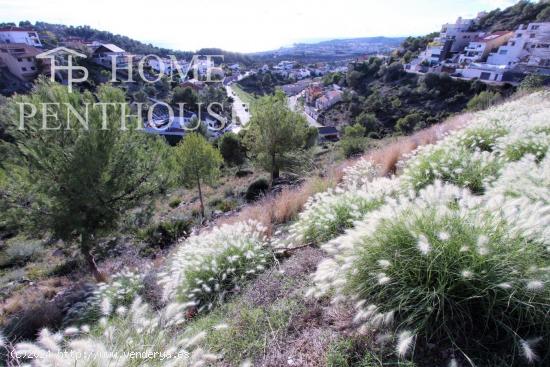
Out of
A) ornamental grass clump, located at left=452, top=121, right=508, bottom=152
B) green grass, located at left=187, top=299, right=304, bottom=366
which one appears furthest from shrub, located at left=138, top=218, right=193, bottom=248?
ornamental grass clump, located at left=452, top=121, right=508, bottom=152

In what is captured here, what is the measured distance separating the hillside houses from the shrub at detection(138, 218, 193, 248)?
1897 inches

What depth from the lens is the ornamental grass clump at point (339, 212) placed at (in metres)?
4.10

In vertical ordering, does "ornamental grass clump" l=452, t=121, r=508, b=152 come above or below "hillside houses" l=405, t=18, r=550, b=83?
below

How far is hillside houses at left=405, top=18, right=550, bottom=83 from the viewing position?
4234 cm

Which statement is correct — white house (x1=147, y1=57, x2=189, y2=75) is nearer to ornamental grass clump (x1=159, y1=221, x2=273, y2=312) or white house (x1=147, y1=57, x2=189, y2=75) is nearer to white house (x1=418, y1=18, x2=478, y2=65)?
white house (x1=418, y1=18, x2=478, y2=65)

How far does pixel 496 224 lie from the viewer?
2316 mm

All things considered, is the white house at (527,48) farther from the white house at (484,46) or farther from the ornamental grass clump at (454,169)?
the ornamental grass clump at (454,169)

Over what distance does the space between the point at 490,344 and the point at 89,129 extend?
8331 mm

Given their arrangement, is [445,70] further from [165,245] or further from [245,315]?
[245,315]

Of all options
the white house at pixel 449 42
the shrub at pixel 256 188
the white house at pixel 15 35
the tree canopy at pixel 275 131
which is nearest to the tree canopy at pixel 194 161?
the shrub at pixel 256 188

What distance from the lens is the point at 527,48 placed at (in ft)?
148

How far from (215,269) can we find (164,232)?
8370 millimetres

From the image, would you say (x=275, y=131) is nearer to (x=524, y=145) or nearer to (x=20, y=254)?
(x=524, y=145)

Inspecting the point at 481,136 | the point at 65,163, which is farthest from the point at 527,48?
the point at 65,163
